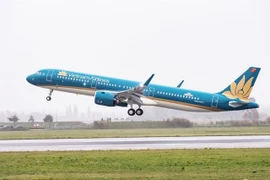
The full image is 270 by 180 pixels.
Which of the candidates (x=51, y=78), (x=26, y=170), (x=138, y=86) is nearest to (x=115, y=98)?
(x=138, y=86)

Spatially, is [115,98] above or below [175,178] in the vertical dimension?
above

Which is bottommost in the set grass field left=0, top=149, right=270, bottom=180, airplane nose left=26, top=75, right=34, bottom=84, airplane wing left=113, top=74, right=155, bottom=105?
grass field left=0, top=149, right=270, bottom=180

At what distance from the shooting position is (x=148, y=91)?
203ft

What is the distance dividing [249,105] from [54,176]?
37560mm

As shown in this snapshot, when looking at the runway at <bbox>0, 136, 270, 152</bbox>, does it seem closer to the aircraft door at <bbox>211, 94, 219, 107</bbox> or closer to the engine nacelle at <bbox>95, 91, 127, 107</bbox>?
the engine nacelle at <bbox>95, 91, 127, 107</bbox>

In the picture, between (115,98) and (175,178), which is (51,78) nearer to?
(115,98)

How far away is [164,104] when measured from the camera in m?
62.3

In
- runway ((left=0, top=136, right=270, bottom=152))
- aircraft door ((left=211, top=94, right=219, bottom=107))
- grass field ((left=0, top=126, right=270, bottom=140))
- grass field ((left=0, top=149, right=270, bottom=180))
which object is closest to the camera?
grass field ((left=0, top=149, right=270, bottom=180))

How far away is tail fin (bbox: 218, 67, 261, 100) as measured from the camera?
62.3 m

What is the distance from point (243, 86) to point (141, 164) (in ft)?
107

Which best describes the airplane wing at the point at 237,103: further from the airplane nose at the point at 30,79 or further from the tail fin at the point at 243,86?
the airplane nose at the point at 30,79

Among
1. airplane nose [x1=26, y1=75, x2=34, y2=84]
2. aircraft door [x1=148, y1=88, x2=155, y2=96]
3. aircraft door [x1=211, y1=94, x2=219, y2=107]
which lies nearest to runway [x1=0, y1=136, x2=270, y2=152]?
aircraft door [x1=148, y1=88, x2=155, y2=96]

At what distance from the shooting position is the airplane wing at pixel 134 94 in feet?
198

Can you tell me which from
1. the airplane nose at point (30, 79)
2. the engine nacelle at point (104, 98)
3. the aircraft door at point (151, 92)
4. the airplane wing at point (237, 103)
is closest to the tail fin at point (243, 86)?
the airplane wing at point (237, 103)
